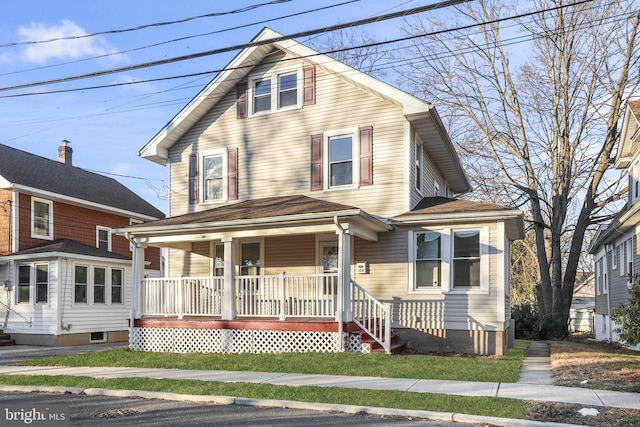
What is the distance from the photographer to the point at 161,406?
743 cm

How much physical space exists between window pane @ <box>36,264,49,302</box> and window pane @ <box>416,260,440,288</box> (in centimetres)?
1234

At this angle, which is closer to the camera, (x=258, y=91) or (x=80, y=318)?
(x=258, y=91)

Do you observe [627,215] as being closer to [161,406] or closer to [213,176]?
[213,176]

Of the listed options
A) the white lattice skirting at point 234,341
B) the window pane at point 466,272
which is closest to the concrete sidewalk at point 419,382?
the window pane at point 466,272

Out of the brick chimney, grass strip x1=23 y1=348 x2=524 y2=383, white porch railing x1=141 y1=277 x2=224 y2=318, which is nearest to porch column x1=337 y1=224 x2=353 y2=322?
grass strip x1=23 y1=348 x2=524 y2=383

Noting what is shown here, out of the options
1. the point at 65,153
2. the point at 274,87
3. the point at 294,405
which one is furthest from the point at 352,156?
the point at 65,153

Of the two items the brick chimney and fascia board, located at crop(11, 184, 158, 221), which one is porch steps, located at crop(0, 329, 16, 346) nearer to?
fascia board, located at crop(11, 184, 158, 221)

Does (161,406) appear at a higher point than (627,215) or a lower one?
lower

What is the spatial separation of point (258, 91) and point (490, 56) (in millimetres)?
13602

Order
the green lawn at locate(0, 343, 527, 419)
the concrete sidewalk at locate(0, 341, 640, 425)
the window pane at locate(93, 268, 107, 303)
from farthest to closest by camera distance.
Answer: the window pane at locate(93, 268, 107, 303) < the concrete sidewalk at locate(0, 341, 640, 425) < the green lawn at locate(0, 343, 527, 419)

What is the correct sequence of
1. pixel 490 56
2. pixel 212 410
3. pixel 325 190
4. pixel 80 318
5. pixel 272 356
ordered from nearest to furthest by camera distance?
pixel 212 410
pixel 272 356
pixel 325 190
pixel 80 318
pixel 490 56

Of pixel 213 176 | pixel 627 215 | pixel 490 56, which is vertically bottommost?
pixel 627 215

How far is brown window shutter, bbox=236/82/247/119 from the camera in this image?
1580 centimetres

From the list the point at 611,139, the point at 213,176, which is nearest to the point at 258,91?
the point at 213,176
